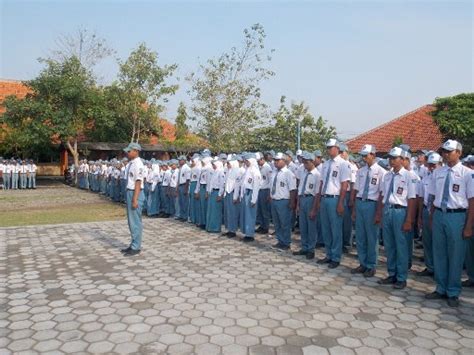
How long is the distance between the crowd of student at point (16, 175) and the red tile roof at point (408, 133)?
19.6m

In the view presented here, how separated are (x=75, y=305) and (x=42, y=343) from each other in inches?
37.5

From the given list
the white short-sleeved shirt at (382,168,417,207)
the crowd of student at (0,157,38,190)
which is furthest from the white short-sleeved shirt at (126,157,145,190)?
the crowd of student at (0,157,38,190)

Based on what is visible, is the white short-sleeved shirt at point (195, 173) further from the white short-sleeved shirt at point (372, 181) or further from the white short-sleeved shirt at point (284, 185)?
the white short-sleeved shirt at point (372, 181)

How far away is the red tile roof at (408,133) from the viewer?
78.2 feet

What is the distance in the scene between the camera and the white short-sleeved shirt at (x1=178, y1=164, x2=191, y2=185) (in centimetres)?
1065

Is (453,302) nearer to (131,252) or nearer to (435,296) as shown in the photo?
(435,296)

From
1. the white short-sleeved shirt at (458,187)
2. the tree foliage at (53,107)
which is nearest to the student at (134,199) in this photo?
the white short-sleeved shirt at (458,187)

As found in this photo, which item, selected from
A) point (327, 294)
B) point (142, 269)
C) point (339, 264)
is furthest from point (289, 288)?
point (142, 269)

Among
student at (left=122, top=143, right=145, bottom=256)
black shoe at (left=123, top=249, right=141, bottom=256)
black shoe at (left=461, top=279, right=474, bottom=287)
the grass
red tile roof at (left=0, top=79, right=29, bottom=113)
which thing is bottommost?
the grass

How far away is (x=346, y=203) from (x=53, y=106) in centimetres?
2093

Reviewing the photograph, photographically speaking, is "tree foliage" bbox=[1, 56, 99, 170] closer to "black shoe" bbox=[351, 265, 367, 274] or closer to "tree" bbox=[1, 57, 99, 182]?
"tree" bbox=[1, 57, 99, 182]

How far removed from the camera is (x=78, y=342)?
3.67 m

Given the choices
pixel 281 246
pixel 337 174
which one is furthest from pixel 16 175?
pixel 337 174

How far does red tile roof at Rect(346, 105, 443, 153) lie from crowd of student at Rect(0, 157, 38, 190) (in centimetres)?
1965
